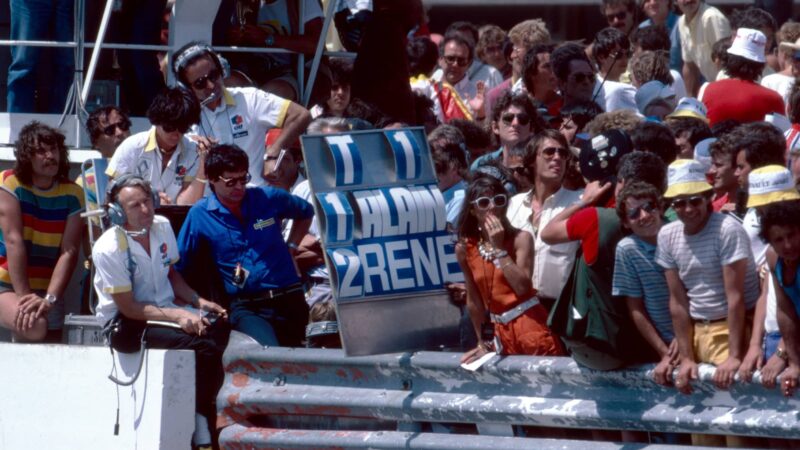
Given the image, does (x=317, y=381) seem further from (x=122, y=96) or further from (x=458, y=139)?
(x=122, y=96)

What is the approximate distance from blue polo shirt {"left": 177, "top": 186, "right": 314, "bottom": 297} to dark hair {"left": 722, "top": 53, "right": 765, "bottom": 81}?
3.01 m

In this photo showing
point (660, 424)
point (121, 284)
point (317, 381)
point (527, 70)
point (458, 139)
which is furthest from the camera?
point (527, 70)

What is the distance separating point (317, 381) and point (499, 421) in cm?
110

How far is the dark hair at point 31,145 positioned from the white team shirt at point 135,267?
106 cm

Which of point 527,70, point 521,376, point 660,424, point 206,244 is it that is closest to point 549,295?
point 521,376

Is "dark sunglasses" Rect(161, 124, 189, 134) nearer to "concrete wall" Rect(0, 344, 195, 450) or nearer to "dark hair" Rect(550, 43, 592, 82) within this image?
"concrete wall" Rect(0, 344, 195, 450)

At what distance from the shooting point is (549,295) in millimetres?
7242

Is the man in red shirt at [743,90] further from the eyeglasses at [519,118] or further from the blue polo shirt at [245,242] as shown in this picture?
the blue polo shirt at [245,242]

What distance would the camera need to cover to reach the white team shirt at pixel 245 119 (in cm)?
925

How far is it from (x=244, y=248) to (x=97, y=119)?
180cm

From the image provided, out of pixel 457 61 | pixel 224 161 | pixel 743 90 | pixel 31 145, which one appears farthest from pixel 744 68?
pixel 31 145

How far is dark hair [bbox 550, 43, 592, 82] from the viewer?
9.22m

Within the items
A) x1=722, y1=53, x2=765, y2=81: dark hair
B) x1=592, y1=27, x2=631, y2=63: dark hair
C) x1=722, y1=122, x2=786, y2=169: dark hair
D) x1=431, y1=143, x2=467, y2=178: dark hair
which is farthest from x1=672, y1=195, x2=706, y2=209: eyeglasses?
Result: x1=592, y1=27, x2=631, y2=63: dark hair

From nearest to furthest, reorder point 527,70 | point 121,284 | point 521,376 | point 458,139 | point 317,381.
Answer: point 521,376
point 317,381
point 121,284
point 458,139
point 527,70
